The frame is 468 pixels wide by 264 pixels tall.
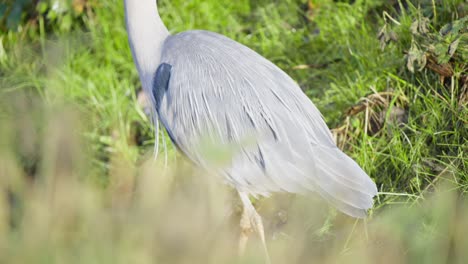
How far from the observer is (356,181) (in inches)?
137

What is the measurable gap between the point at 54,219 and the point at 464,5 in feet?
8.34

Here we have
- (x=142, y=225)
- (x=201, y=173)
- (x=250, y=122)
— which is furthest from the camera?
(x=250, y=122)

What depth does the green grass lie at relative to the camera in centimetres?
232

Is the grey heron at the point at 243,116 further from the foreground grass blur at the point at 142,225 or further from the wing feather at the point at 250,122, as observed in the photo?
the foreground grass blur at the point at 142,225

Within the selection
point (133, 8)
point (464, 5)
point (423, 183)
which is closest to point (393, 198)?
point (423, 183)

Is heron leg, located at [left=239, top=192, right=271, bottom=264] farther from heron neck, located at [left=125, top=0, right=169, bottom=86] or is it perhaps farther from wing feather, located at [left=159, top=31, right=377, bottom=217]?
heron neck, located at [left=125, top=0, right=169, bottom=86]

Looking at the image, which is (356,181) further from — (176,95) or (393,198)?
(176,95)

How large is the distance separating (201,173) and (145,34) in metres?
0.99

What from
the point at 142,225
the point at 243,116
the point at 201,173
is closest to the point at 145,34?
the point at 243,116

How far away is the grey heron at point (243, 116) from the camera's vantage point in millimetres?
3578

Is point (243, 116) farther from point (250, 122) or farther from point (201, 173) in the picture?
point (201, 173)

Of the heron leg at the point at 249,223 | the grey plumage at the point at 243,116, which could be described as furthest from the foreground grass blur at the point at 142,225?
the heron leg at the point at 249,223

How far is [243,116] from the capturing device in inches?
148

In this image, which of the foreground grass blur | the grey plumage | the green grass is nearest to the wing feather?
the grey plumage
